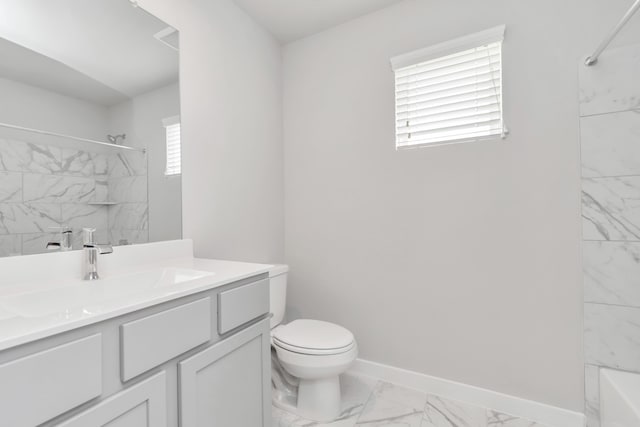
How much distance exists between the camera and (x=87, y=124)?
1.21 m

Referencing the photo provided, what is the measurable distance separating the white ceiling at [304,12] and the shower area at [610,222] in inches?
47.1

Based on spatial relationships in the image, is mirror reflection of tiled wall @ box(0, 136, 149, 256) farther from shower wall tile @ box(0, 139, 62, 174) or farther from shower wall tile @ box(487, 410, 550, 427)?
shower wall tile @ box(487, 410, 550, 427)

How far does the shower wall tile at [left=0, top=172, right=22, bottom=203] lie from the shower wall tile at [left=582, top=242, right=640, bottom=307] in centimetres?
235

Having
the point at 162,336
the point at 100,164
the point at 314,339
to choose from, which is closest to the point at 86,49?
the point at 100,164

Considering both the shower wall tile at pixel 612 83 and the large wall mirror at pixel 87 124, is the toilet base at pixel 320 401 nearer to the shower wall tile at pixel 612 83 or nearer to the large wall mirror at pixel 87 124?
the large wall mirror at pixel 87 124

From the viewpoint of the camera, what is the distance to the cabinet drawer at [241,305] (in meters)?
1.03

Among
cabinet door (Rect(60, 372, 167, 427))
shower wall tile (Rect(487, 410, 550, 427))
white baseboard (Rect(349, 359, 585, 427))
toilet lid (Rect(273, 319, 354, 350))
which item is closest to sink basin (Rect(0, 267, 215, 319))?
cabinet door (Rect(60, 372, 167, 427))

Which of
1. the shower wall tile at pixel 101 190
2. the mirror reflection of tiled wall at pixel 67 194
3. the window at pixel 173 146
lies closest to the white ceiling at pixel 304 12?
the window at pixel 173 146

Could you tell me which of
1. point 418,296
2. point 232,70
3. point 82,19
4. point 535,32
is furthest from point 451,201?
point 82,19

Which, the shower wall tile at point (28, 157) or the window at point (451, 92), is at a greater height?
the window at point (451, 92)

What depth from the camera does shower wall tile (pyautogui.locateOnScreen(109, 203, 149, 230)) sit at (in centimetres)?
127

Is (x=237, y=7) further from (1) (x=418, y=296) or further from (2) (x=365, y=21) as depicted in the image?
(1) (x=418, y=296)

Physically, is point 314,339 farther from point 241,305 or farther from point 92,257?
point 92,257

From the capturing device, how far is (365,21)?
A: 6.37 feet
